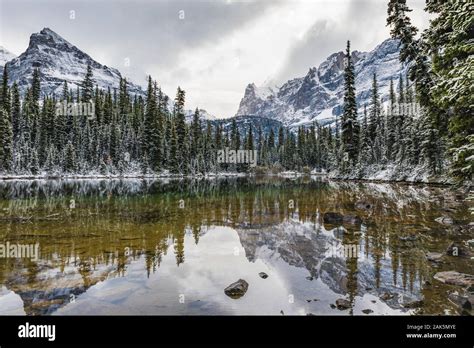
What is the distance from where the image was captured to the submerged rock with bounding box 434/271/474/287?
27.8 ft

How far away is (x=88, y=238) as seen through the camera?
46.4 feet

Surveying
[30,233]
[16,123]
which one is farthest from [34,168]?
[30,233]

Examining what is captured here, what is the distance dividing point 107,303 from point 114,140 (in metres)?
80.5

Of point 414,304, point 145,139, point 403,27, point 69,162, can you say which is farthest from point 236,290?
point 69,162

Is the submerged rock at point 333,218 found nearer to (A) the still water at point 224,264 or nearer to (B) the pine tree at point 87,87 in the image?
(A) the still water at point 224,264

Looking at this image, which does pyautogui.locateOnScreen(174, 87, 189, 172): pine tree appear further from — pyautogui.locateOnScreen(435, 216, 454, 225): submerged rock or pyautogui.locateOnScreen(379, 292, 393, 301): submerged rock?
pyautogui.locateOnScreen(379, 292, 393, 301): submerged rock

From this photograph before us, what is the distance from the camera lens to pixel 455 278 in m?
8.80

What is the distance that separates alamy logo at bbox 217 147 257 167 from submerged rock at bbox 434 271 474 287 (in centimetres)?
10336

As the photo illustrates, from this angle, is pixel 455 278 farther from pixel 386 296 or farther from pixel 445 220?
pixel 445 220

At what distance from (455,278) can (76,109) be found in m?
95.0
